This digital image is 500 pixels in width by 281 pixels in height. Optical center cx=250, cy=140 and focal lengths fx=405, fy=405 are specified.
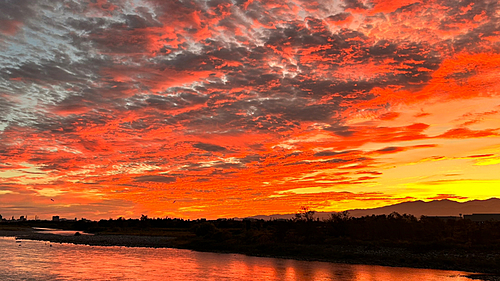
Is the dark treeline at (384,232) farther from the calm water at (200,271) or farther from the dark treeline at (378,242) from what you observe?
the calm water at (200,271)

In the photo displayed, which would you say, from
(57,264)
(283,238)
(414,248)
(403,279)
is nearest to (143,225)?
(283,238)

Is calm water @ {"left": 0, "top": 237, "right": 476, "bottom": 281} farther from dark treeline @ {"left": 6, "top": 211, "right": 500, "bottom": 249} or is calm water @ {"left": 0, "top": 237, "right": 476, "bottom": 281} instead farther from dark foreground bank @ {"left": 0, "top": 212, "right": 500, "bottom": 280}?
dark treeline @ {"left": 6, "top": 211, "right": 500, "bottom": 249}

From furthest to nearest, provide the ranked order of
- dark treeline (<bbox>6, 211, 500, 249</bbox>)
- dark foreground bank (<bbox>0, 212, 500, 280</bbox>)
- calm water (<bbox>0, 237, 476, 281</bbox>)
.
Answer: dark treeline (<bbox>6, 211, 500, 249</bbox>), dark foreground bank (<bbox>0, 212, 500, 280</bbox>), calm water (<bbox>0, 237, 476, 281</bbox>)

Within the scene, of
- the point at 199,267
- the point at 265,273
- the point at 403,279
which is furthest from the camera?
the point at 199,267

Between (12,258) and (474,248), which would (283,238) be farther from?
(12,258)

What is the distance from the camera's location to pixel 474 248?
Result: 58.3 m

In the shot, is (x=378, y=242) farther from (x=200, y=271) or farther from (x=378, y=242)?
(x=200, y=271)

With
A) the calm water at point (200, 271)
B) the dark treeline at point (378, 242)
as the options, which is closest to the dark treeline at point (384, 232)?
the dark treeline at point (378, 242)

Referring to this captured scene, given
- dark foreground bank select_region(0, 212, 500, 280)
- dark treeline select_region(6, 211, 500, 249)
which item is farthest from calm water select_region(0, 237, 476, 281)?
dark treeline select_region(6, 211, 500, 249)

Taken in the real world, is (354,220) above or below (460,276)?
above

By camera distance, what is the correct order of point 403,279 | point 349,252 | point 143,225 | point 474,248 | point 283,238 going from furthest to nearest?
point 143,225 < point 283,238 < point 349,252 < point 474,248 < point 403,279

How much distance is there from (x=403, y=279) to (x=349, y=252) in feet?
66.7

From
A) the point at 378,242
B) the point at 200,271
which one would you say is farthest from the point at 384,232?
the point at 200,271

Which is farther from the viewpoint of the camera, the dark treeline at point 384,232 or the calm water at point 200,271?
the dark treeline at point 384,232
